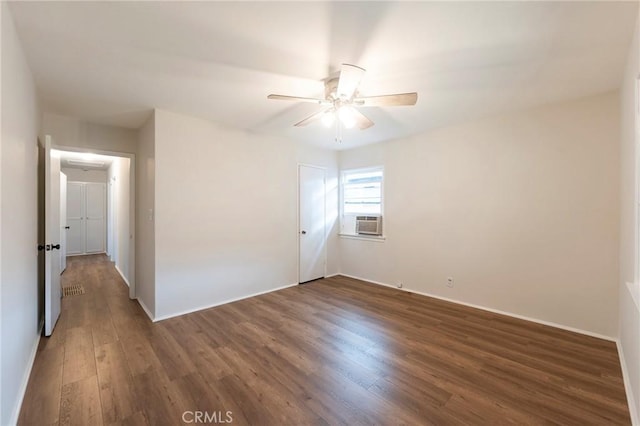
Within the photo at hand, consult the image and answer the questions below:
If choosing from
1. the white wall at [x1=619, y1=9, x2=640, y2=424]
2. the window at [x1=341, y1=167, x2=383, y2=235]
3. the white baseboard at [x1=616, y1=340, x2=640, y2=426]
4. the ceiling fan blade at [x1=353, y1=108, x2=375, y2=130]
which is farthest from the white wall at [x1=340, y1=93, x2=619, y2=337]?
the ceiling fan blade at [x1=353, y1=108, x2=375, y2=130]

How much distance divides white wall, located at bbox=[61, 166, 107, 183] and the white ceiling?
19.5ft

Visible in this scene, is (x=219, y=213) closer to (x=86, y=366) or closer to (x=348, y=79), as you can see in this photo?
(x=86, y=366)

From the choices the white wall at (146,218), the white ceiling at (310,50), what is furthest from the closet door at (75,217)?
the white ceiling at (310,50)

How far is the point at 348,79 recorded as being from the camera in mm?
1992

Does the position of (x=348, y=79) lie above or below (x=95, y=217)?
above

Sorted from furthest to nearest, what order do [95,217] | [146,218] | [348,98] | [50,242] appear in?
[95,217] < [146,218] < [50,242] < [348,98]

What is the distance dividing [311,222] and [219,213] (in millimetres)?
1729

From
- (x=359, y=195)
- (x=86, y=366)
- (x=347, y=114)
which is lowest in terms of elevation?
(x=86, y=366)

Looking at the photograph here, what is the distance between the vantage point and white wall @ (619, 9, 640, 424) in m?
1.72

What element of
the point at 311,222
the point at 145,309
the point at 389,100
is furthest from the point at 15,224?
the point at 311,222

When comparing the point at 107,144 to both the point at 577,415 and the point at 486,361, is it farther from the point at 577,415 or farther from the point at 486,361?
the point at 577,415

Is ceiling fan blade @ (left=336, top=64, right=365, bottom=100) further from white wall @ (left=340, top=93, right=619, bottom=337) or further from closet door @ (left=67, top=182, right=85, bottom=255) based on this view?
closet door @ (left=67, top=182, right=85, bottom=255)

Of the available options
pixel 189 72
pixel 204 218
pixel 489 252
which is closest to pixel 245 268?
pixel 204 218

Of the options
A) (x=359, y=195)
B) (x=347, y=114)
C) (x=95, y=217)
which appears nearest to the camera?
(x=347, y=114)
